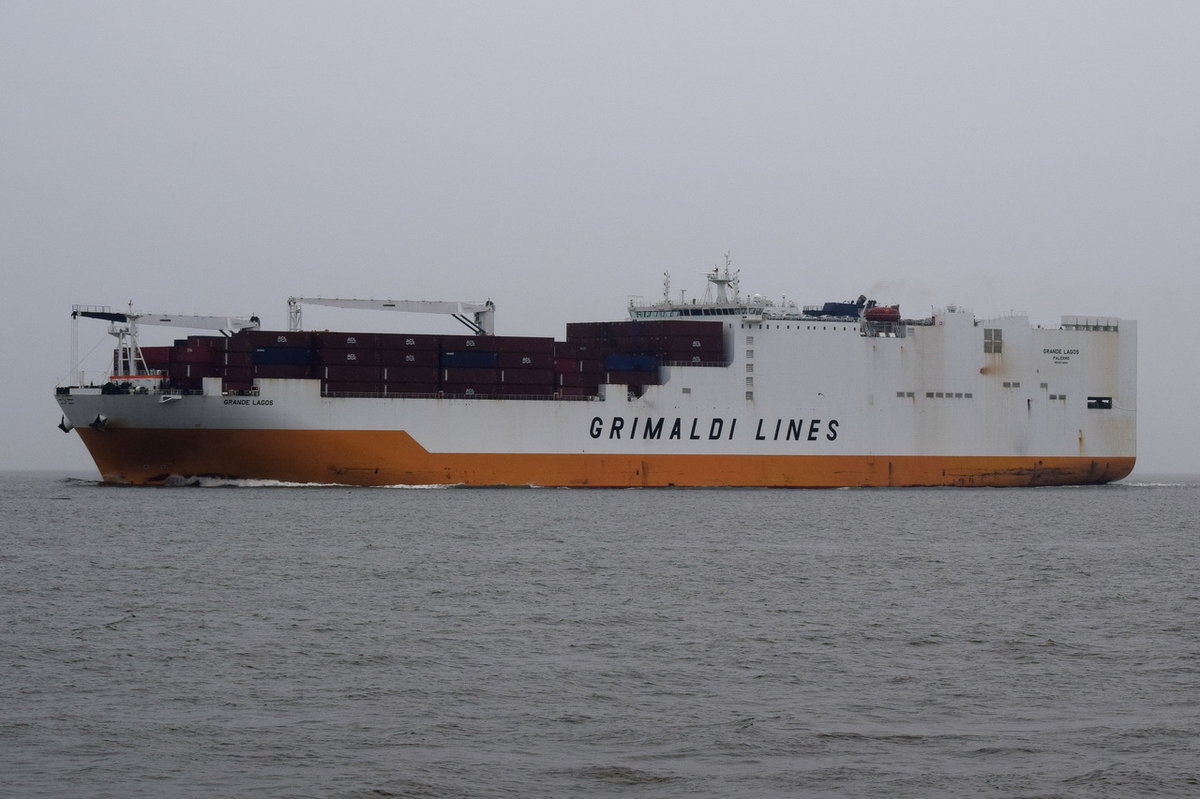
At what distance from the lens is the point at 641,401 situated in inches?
2072

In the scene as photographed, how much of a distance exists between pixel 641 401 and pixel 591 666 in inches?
1408

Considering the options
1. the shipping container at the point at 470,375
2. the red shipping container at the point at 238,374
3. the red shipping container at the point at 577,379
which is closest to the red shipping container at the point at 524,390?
the shipping container at the point at 470,375

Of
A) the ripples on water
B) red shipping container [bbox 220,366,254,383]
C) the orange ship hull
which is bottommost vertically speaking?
the ripples on water

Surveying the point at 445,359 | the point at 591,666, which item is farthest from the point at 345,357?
the point at 591,666

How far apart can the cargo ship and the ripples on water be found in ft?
46.3

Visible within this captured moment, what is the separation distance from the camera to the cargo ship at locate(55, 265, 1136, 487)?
48406 millimetres

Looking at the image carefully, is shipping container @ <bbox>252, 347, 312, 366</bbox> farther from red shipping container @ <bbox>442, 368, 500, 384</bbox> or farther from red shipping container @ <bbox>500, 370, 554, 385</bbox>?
red shipping container @ <bbox>500, 370, 554, 385</bbox>

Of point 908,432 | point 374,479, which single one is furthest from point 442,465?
point 908,432

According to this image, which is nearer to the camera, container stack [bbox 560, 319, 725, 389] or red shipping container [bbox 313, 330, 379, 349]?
red shipping container [bbox 313, 330, 379, 349]

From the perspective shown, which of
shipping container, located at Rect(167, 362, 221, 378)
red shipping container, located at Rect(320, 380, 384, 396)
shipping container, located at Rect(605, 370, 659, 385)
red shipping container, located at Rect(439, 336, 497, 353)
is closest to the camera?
red shipping container, located at Rect(320, 380, 384, 396)

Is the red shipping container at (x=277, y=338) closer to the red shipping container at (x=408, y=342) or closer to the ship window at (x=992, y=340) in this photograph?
the red shipping container at (x=408, y=342)

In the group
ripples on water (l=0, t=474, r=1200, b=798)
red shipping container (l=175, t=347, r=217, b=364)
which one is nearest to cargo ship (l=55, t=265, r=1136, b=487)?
red shipping container (l=175, t=347, r=217, b=364)

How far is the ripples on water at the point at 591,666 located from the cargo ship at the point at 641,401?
1412cm

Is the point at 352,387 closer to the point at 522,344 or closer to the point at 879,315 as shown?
the point at 522,344
